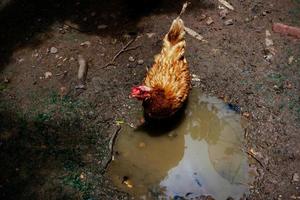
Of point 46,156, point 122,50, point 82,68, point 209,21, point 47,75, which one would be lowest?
point 46,156

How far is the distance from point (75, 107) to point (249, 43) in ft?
10.6

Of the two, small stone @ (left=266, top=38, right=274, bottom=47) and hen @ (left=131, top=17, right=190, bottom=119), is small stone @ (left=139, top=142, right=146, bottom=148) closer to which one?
hen @ (left=131, top=17, right=190, bottom=119)

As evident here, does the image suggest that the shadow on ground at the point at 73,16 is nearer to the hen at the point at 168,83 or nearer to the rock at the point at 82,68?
the rock at the point at 82,68

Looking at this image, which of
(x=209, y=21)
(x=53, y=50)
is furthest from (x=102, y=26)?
(x=209, y=21)

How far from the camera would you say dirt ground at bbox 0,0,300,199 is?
5227 mm

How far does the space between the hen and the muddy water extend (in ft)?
1.10

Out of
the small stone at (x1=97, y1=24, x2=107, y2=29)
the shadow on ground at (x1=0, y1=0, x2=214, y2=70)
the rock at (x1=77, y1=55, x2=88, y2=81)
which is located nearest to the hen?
the rock at (x1=77, y1=55, x2=88, y2=81)

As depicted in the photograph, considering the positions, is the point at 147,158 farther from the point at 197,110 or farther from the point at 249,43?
the point at 249,43

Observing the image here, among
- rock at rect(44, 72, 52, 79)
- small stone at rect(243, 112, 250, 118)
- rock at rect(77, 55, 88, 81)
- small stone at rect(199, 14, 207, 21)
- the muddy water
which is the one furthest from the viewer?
small stone at rect(199, 14, 207, 21)

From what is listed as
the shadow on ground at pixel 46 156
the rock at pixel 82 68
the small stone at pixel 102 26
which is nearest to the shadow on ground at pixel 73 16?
the small stone at pixel 102 26

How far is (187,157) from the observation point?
211 inches

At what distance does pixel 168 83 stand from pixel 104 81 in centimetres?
136

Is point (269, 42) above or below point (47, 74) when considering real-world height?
above

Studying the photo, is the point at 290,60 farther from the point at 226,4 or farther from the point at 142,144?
the point at 142,144
